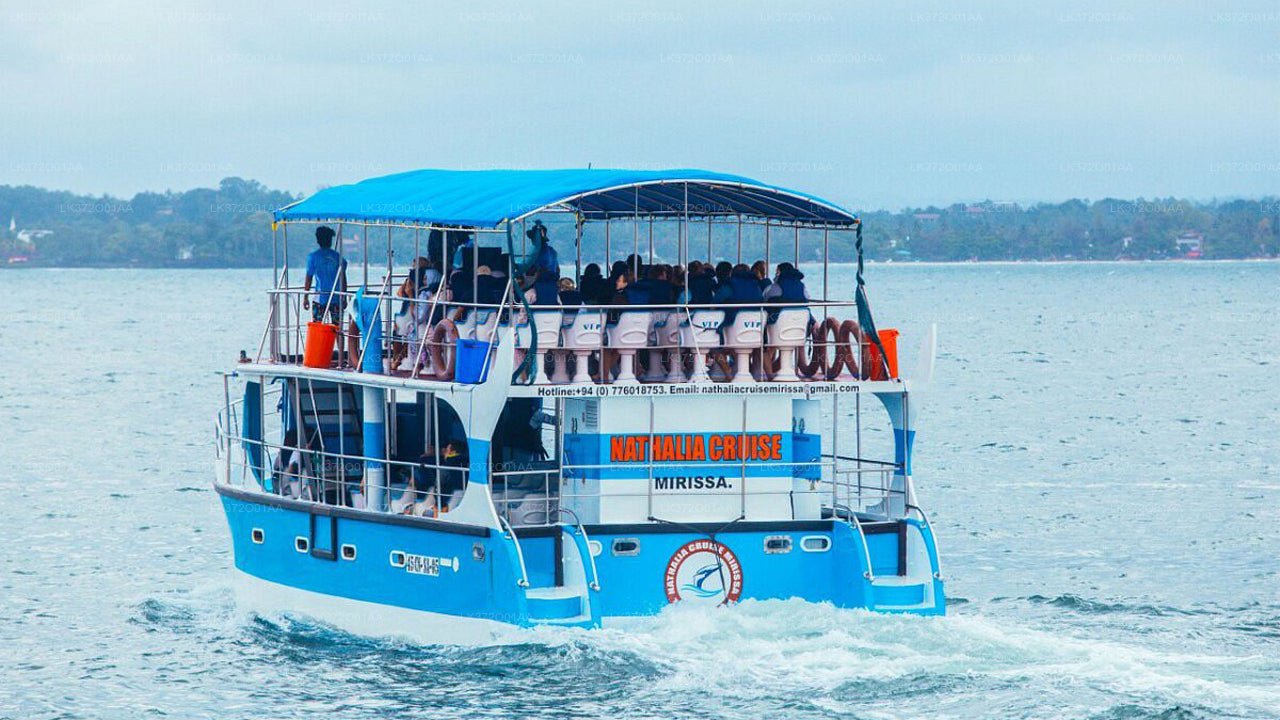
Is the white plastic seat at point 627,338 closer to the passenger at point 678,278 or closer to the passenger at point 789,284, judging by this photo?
the passenger at point 678,278

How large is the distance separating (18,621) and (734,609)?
453 inches

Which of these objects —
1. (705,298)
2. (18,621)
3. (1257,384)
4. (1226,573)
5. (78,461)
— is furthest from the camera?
(1257,384)

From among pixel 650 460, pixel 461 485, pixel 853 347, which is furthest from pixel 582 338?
pixel 853 347

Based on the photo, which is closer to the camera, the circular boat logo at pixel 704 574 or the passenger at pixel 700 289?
the circular boat logo at pixel 704 574

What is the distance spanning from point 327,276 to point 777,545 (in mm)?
6907

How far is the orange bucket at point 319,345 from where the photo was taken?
24.5 meters

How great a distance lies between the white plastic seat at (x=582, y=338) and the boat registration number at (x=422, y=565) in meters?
2.45

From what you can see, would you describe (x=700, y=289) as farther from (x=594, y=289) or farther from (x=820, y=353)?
(x=820, y=353)

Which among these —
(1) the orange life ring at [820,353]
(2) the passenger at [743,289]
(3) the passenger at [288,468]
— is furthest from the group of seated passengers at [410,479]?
(1) the orange life ring at [820,353]

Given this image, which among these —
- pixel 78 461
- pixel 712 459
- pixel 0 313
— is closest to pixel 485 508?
pixel 712 459

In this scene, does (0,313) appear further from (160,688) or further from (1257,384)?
(160,688)

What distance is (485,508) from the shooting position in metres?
22.0

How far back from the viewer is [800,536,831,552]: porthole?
23.0 m

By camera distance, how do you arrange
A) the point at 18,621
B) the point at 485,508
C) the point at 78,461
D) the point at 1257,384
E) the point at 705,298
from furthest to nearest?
the point at 1257,384
the point at 78,461
the point at 18,621
the point at 705,298
the point at 485,508
